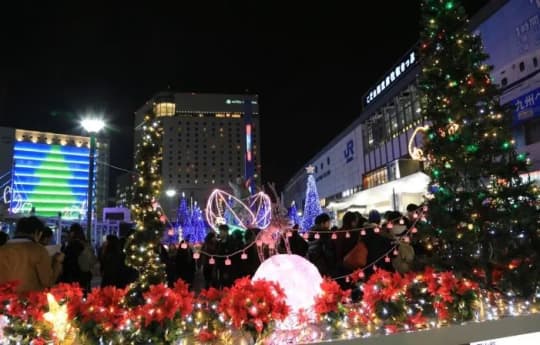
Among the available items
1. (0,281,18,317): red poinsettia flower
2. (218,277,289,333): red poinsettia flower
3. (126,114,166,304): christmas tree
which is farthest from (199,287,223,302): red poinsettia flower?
(126,114,166,304): christmas tree

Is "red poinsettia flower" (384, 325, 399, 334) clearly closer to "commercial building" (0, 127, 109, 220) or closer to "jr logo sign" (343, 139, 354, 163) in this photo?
"jr logo sign" (343, 139, 354, 163)

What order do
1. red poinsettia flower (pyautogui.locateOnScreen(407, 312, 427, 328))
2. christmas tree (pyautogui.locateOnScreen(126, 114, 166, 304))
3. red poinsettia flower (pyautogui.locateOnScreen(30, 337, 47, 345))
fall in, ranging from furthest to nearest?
1. christmas tree (pyautogui.locateOnScreen(126, 114, 166, 304))
2. red poinsettia flower (pyautogui.locateOnScreen(407, 312, 427, 328))
3. red poinsettia flower (pyautogui.locateOnScreen(30, 337, 47, 345))

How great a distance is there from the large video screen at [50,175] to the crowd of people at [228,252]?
8215 centimetres

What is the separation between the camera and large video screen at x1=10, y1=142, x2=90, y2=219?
82.9 metres

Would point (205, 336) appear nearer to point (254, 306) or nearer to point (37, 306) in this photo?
point (254, 306)

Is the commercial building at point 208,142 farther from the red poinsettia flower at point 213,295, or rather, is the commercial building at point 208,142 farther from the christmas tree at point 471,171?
the red poinsettia flower at point 213,295

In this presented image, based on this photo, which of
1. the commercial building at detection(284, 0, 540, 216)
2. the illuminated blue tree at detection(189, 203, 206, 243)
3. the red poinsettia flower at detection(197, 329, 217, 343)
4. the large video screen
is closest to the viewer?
the red poinsettia flower at detection(197, 329, 217, 343)

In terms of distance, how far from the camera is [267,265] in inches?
181

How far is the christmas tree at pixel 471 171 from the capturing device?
483 centimetres

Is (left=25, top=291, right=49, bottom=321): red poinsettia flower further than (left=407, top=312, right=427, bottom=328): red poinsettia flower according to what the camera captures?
No

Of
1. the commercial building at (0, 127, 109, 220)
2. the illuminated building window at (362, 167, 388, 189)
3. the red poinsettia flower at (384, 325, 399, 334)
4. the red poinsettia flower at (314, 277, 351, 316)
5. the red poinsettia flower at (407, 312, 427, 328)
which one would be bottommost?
the red poinsettia flower at (384, 325, 399, 334)

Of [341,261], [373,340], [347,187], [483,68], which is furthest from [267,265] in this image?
[347,187]

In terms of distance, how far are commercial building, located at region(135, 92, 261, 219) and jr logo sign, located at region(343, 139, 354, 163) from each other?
58.4m

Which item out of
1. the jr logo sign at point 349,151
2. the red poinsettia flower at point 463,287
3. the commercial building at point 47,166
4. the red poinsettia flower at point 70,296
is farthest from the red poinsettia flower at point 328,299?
the commercial building at point 47,166
